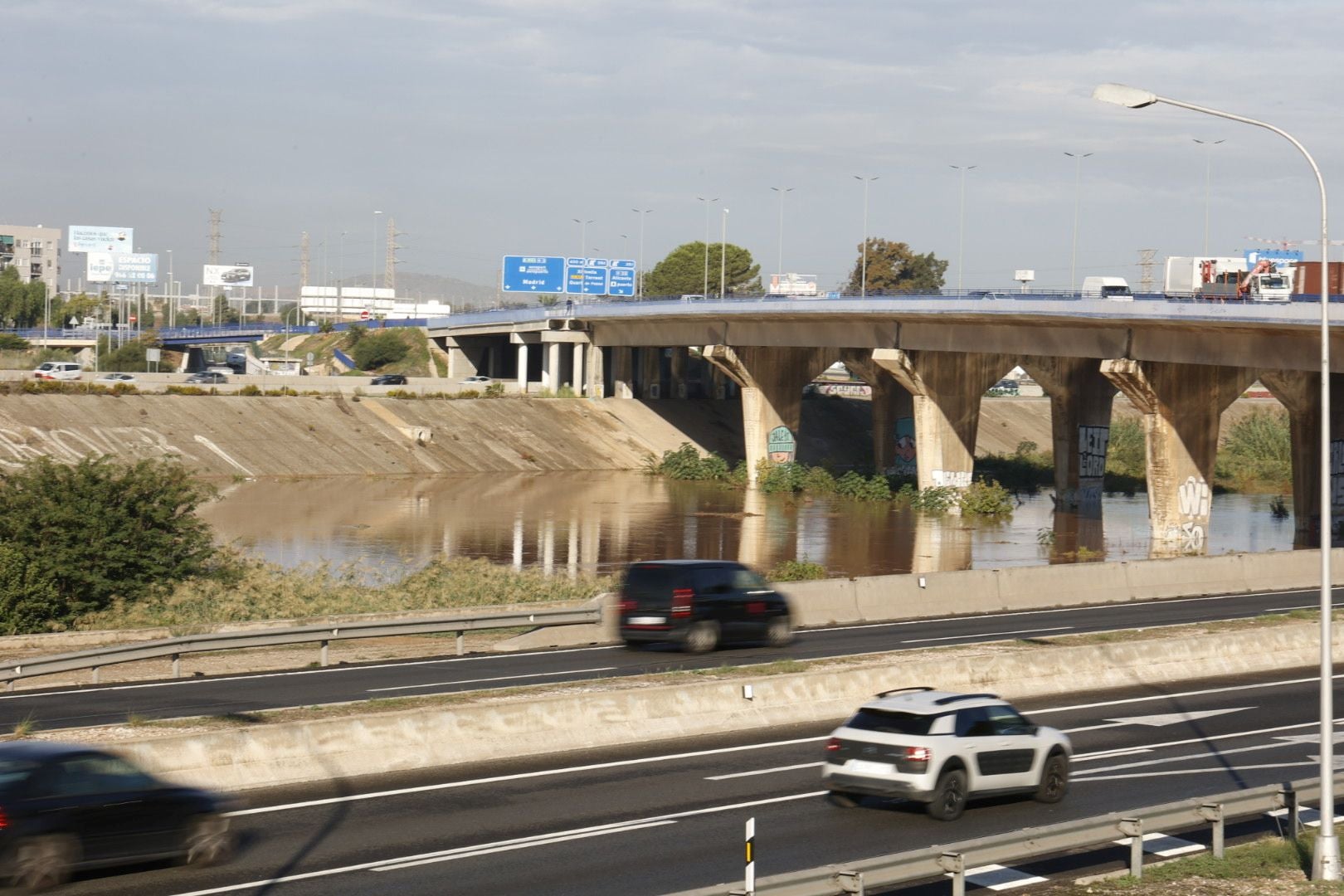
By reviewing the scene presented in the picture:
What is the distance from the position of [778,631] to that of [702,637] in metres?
1.98

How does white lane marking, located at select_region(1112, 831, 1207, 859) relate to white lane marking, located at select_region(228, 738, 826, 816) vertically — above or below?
below

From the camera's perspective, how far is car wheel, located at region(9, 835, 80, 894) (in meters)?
13.0

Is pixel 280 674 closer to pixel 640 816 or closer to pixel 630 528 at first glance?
pixel 640 816

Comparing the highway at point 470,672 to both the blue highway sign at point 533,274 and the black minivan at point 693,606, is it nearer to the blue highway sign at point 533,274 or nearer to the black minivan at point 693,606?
the black minivan at point 693,606

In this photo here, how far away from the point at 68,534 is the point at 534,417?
222 ft

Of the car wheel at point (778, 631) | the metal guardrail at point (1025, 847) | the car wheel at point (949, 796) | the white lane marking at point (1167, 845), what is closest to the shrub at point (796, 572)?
the car wheel at point (778, 631)

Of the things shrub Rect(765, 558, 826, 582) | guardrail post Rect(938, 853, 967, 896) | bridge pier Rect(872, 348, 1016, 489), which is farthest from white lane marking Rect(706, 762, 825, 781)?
bridge pier Rect(872, 348, 1016, 489)

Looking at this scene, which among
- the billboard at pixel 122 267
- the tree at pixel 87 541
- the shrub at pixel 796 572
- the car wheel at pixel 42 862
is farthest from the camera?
the billboard at pixel 122 267

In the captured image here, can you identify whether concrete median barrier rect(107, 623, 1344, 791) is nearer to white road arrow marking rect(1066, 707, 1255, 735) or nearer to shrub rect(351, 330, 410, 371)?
white road arrow marking rect(1066, 707, 1255, 735)

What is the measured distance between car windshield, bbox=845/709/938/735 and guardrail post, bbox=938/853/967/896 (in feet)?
12.9

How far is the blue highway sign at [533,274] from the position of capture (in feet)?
396

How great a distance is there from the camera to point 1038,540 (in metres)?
66.9

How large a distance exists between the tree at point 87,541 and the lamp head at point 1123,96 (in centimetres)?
2654

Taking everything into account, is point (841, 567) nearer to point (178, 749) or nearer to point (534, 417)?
point (178, 749)
